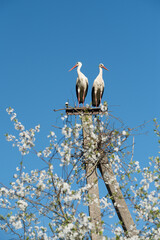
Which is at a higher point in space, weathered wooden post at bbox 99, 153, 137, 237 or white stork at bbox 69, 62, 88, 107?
white stork at bbox 69, 62, 88, 107

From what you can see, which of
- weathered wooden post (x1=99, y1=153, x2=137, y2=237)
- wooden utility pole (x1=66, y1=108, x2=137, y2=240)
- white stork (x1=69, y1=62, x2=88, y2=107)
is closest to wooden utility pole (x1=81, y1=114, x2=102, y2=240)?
wooden utility pole (x1=66, y1=108, x2=137, y2=240)

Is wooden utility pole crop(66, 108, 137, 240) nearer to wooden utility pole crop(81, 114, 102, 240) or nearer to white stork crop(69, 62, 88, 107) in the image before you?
wooden utility pole crop(81, 114, 102, 240)

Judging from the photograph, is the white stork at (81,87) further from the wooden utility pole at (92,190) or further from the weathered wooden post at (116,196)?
the weathered wooden post at (116,196)

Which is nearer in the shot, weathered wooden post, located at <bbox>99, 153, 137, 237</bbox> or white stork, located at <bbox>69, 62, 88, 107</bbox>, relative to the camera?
weathered wooden post, located at <bbox>99, 153, 137, 237</bbox>

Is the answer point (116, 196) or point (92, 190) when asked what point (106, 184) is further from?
point (92, 190)

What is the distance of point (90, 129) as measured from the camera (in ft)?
13.8

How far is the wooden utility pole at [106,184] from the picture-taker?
361 cm

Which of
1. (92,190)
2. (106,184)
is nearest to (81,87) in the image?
(106,184)

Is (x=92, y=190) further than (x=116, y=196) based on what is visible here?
No

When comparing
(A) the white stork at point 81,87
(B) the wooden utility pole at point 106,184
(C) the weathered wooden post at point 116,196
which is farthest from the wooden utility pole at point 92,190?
(A) the white stork at point 81,87

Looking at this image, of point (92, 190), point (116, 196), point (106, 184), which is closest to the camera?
point (92, 190)

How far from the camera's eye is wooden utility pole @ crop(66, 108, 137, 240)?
3.61 meters

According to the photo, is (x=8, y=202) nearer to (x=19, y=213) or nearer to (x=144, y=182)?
(x=19, y=213)

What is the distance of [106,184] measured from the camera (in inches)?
164
